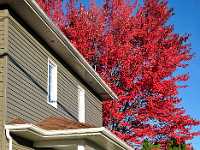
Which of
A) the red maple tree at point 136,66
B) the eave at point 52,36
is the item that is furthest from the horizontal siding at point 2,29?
the red maple tree at point 136,66

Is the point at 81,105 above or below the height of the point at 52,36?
below

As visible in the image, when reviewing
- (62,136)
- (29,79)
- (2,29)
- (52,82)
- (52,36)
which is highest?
(52,36)

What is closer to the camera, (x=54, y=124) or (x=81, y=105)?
(x=54, y=124)

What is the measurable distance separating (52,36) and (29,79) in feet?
5.86

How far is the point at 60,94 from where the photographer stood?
1888cm

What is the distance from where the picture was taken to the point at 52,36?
16781 millimetres

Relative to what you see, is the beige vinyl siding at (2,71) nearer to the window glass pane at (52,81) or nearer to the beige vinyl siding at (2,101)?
the beige vinyl siding at (2,101)

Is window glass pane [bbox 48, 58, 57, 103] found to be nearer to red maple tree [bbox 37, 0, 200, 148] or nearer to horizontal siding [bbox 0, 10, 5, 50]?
horizontal siding [bbox 0, 10, 5, 50]

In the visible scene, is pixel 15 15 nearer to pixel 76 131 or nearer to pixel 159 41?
pixel 76 131

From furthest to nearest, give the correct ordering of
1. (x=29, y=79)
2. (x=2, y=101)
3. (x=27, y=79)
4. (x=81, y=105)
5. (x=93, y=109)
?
(x=93, y=109)
(x=81, y=105)
(x=29, y=79)
(x=27, y=79)
(x=2, y=101)

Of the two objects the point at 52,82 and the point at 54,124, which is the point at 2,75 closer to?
the point at 54,124

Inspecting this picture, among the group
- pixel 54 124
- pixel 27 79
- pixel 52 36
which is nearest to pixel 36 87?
pixel 27 79

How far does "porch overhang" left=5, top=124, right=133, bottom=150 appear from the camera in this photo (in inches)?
535

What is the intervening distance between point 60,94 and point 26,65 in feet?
11.3
